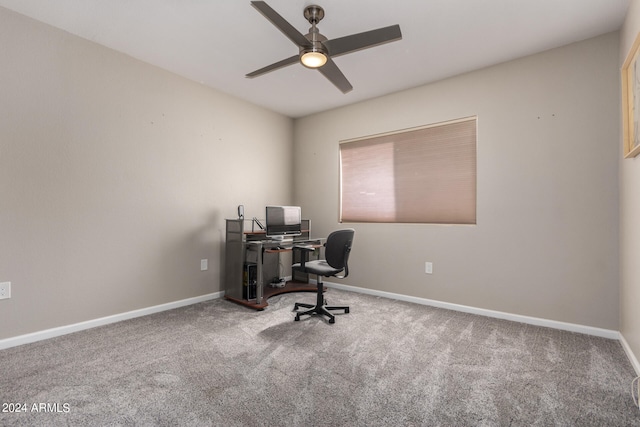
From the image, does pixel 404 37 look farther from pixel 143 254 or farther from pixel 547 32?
pixel 143 254

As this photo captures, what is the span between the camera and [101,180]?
2777mm

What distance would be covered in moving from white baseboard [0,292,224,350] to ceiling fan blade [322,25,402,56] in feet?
9.62

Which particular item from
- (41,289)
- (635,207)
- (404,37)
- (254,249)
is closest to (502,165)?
(635,207)

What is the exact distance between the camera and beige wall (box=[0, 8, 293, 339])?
2338 mm

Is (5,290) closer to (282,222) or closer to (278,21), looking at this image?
(282,222)

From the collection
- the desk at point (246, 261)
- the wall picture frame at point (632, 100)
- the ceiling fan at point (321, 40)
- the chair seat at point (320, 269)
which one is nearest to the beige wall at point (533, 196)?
the wall picture frame at point (632, 100)

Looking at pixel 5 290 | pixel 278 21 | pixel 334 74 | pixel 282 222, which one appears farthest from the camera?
pixel 282 222

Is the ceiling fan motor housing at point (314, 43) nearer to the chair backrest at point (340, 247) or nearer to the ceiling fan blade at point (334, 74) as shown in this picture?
the ceiling fan blade at point (334, 74)

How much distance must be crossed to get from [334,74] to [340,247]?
151 centimetres

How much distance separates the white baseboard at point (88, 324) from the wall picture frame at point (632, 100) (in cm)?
402

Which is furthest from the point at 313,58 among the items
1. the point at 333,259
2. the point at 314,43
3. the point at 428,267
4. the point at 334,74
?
the point at 428,267

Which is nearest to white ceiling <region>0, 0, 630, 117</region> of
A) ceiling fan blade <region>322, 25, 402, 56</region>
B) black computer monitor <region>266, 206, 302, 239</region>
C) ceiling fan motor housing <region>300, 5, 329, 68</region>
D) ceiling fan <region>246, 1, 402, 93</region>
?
ceiling fan motor housing <region>300, 5, 329, 68</region>

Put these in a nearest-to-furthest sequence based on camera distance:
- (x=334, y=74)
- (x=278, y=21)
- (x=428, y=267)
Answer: (x=278, y=21) < (x=334, y=74) < (x=428, y=267)

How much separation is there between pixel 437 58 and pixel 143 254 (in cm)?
350
